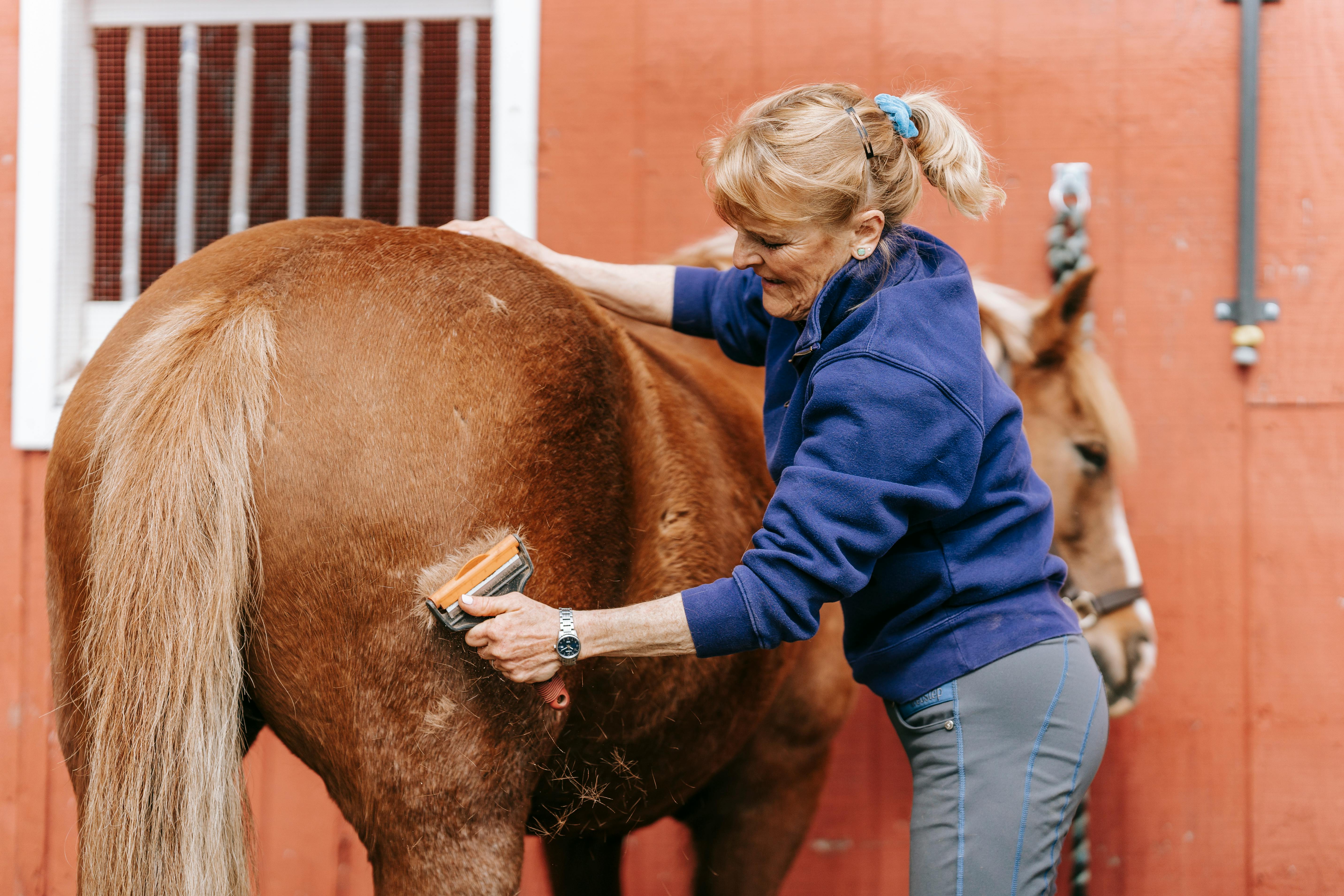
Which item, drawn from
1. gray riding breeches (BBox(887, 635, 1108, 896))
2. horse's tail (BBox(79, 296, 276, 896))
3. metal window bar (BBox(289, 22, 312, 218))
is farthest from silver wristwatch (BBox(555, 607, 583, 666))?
metal window bar (BBox(289, 22, 312, 218))

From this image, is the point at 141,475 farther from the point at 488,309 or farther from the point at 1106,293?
the point at 1106,293

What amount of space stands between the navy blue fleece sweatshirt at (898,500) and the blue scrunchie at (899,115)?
141 mm

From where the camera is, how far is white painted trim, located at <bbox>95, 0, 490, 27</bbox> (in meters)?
2.86

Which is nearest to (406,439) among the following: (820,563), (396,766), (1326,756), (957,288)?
(396,766)

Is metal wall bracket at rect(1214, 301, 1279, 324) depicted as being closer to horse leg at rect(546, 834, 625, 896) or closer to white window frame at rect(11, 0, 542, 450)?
white window frame at rect(11, 0, 542, 450)

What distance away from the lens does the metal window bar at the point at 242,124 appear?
2.84m

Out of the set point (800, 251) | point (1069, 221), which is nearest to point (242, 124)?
point (800, 251)

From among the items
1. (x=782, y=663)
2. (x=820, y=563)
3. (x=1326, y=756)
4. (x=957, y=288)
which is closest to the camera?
(x=820, y=563)

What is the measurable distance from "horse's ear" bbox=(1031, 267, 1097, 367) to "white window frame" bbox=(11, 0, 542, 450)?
1.55m

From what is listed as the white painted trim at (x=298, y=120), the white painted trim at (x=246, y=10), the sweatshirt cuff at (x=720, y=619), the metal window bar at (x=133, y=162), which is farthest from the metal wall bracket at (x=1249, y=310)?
the metal window bar at (x=133, y=162)

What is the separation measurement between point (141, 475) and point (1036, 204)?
258 cm

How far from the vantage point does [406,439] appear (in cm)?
116

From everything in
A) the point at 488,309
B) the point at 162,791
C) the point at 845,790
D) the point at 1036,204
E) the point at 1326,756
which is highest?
the point at 1036,204

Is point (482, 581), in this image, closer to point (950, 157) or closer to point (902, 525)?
point (902, 525)
